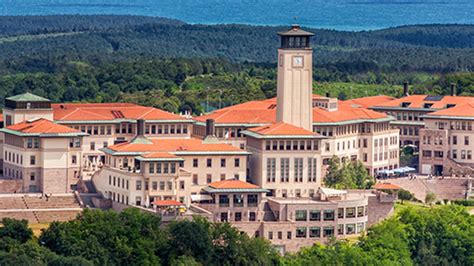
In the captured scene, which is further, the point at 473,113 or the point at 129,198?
the point at 473,113

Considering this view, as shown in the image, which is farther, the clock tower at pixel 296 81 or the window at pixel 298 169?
the clock tower at pixel 296 81

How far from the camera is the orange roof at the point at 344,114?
137 meters

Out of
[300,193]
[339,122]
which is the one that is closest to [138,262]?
[300,193]

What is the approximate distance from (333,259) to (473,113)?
35005 millimetres

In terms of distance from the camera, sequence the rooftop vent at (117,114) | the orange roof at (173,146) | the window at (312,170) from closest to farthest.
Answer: the orange roof at (173,146), the window at (312,170), the rooftop vent at (117,114)

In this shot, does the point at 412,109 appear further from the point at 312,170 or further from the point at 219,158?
the point at 219,158

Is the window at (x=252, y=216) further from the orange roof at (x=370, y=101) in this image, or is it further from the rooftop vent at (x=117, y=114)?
the orange roof at (x=370, y=101)

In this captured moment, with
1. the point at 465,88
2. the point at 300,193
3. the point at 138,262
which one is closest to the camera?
the point at 138,262

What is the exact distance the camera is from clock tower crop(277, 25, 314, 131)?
129625mm

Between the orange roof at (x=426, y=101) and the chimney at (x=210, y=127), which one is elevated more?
the orange roof at (x=426, y=101)

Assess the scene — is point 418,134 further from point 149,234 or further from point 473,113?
point 149,234

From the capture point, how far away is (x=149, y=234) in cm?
10931

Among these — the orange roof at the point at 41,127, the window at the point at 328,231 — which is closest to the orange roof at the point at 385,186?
the window at the point at 328,231

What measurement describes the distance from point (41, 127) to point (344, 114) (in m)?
25.3
